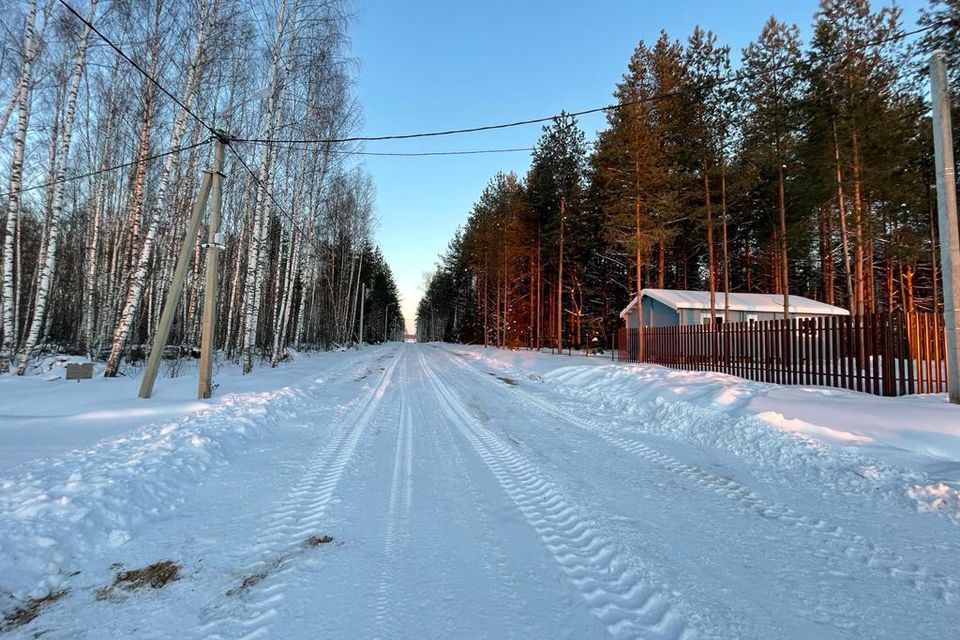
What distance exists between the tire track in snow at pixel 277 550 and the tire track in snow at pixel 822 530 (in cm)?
381

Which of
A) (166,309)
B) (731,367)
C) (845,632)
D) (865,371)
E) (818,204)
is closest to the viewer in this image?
(845,632)

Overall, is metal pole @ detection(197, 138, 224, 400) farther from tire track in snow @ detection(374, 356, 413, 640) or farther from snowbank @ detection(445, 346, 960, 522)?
snowbank @ detection(445, 346, 960, 522)

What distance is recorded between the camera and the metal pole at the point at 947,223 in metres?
7.50

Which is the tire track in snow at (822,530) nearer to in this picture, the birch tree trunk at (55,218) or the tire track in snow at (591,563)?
the tire track in snow at (591,563)

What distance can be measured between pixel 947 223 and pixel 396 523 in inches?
389

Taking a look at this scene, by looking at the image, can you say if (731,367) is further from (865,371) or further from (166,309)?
(166,309)

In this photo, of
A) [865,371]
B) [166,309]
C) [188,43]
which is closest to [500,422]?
[166,309]

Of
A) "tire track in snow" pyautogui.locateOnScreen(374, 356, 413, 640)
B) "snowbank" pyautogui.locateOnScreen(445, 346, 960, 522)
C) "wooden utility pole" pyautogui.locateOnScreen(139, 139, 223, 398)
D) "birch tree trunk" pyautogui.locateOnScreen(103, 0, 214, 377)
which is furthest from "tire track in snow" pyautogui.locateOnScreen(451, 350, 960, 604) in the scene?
"birch tree trunk" pyautogui.locateOnScreen(103, 0, 214, 377)

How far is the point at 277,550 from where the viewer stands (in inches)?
129

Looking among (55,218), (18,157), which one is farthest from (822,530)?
(18,157)

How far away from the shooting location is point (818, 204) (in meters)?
19.0

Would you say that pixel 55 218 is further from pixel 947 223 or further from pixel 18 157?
pixel 947 223

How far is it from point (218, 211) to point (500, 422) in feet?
24.1

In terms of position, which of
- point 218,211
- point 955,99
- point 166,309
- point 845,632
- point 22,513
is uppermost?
point 955,99
